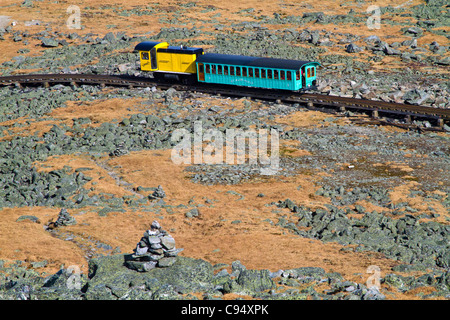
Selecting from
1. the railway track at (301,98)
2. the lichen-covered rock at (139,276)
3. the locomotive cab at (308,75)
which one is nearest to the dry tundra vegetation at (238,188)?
the lichen-covered rock at (139,276)

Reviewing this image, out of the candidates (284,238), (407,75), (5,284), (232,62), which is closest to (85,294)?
(5,284)

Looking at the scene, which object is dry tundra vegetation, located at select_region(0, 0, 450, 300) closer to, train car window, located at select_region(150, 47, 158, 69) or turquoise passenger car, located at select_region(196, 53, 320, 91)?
turquoise passenger car, located at select_region(196, 53, 320, 91)

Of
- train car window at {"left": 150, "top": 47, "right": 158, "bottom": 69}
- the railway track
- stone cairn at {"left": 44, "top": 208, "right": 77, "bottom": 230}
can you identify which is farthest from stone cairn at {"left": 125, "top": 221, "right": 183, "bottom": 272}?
train car window at {"left": 150, "top": 47, "right": 158, "bottom": 69}

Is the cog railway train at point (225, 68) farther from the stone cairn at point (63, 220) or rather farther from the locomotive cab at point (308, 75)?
the stone cairn at point (63, 220)

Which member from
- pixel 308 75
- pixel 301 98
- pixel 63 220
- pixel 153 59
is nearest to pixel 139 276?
pixel 63 220

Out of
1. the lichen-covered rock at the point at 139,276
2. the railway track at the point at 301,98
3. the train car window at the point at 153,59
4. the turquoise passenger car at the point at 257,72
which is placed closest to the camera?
the lichen-covered rock at the point at 139,276
